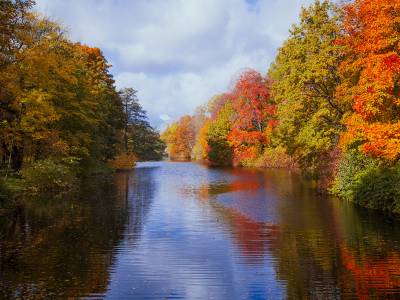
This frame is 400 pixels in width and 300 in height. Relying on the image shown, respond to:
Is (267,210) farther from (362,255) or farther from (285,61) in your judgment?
(285,61)

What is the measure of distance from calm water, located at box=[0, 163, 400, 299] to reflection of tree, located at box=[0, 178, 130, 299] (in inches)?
1.1

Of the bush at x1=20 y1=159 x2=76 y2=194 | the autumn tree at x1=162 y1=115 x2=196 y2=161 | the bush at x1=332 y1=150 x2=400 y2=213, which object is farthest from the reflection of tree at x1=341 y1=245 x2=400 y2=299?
the autumn tree at x1=162 y1=115 x2=196 y2=161

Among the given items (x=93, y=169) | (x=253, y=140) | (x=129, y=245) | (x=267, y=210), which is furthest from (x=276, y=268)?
(x=253, y=140)

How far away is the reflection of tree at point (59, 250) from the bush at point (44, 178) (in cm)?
448

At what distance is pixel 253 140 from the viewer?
211 ft

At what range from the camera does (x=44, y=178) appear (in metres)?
26.6

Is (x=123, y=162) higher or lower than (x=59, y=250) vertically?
higher

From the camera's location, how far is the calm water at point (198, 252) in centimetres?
953

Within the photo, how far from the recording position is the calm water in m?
9.53

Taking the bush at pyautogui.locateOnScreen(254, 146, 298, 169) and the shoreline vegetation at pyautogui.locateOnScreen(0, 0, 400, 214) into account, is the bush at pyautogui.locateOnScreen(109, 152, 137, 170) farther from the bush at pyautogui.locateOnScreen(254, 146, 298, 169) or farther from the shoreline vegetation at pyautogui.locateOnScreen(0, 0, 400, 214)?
the bush at pyautogui.locateOnScreen(254, 146, 298, 169)

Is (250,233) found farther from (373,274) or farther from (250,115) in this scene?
(250,115)

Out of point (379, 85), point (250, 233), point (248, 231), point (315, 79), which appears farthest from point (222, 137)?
point (250, 233)

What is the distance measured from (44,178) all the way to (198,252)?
16458 millimetres

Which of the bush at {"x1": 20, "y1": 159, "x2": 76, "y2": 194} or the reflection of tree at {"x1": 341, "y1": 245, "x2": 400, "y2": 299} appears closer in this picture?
the reflection of tree at {"x1": 341, "y1": 245, "x2": 400, "y2": 299}
